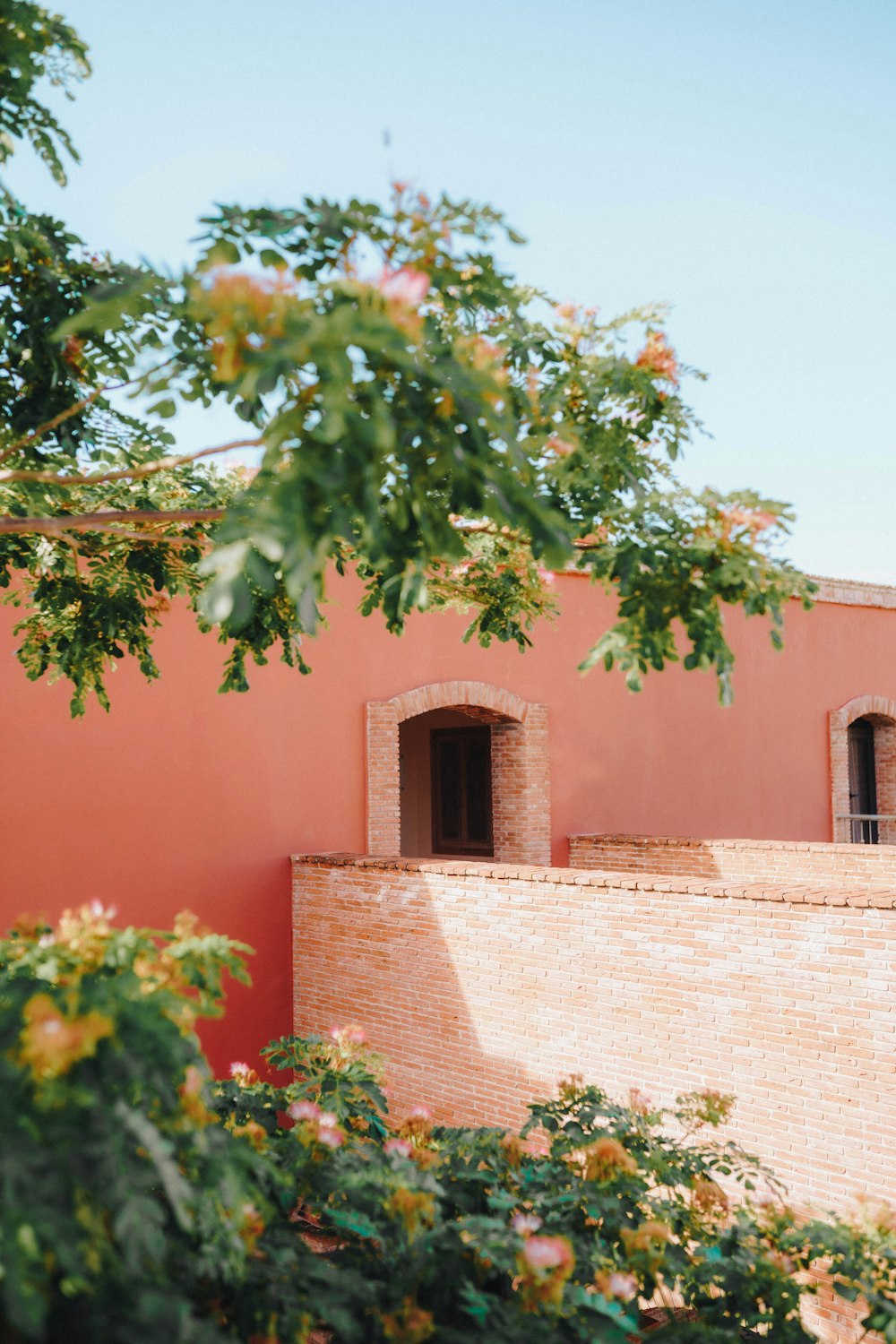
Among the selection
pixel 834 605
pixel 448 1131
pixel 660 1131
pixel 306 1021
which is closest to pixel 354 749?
pixel 306 1021

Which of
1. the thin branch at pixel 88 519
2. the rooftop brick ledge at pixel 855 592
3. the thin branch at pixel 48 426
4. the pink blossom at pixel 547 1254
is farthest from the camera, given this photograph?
the rooftop brick ledge at pixel 855 592

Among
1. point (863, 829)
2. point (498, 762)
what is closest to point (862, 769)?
point (863, 829)

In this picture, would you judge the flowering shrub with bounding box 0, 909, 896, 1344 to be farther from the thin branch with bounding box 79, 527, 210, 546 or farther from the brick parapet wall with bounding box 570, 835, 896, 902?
the brick parapet wall with bounding box 570, 835, 896, 902

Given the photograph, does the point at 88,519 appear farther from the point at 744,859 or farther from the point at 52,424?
the point at 744,859

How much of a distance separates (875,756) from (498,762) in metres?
6.13

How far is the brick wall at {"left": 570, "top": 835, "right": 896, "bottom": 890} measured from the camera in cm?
687

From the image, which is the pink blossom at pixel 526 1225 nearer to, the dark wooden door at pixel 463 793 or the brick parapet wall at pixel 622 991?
the brick parapet wall at pixel 622 991

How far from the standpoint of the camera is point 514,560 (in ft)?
12.8

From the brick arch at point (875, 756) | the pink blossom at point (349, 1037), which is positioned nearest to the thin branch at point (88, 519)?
the pink blossom at point (349, 1037)

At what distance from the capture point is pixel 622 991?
5.16 meters

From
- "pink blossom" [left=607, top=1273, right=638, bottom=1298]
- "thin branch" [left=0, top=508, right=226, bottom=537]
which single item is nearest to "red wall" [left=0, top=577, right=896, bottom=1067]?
"thin branch" [left=0, top=508, right=226, bottom=537]

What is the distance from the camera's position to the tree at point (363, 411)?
1688 mm

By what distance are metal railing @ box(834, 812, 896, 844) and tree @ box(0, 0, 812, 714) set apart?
8842mm

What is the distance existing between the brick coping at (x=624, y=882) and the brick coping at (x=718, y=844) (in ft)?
1.03
